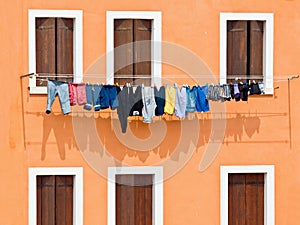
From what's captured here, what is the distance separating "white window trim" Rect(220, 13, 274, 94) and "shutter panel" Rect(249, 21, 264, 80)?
13 centimetres

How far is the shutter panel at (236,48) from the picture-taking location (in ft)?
77.0

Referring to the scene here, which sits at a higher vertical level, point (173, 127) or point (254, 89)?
point (254, 89)

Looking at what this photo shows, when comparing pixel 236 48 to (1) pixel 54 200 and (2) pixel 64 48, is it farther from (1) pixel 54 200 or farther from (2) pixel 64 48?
(1) pixel 54 200

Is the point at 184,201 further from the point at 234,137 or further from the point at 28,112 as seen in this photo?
the point at 28,112

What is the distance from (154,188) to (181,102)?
6.83ft

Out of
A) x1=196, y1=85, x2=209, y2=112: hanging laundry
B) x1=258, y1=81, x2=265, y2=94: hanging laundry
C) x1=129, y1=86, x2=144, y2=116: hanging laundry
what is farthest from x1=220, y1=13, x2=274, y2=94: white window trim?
x1=129, y1=86, x2=144, y2=116: hanging laundry

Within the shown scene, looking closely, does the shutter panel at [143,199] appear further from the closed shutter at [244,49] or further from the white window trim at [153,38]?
the closed shutter at [244,49]

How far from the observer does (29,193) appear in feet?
74.8

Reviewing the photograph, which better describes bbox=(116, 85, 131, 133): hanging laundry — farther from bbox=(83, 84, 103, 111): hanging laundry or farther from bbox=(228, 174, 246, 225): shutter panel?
bbox=(228, 174, 246, 225): shutter panel

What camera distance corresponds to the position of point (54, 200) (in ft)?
76.0

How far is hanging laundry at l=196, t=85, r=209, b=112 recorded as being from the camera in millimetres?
22797

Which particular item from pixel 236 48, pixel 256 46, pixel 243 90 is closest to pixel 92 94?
pixel 243 90

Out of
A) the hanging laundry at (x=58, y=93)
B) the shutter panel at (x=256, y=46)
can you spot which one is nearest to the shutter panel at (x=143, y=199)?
the hanging laundry at (x=58, y=93)

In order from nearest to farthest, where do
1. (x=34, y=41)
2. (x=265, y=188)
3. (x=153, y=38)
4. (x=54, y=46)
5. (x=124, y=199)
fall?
(x=34, y=41) → (x=54, y=46) → (x=153, y=38) → (x=124, y=199) → (x=265, y=188)
